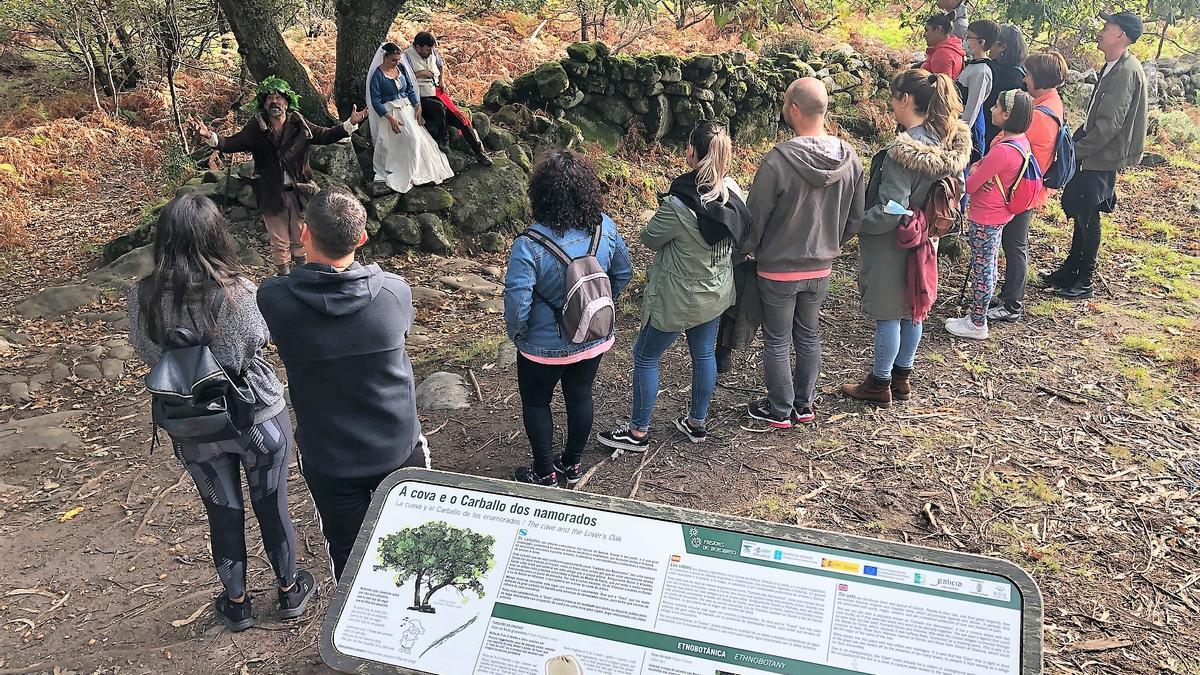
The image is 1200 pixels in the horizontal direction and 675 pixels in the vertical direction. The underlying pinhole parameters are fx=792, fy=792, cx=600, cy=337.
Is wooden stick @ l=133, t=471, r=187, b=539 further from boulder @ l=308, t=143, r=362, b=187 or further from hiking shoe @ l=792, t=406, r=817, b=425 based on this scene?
boulder @ l=308, t=143, r=362, b=187

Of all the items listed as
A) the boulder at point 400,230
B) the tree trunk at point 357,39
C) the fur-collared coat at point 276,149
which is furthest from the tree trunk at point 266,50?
the fur-collared coat at point 276,149

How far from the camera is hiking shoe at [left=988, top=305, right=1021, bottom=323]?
5934 mm

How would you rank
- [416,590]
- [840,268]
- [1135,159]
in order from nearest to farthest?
[416,590], [1135,159], [840,268]

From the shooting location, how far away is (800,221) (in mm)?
4055

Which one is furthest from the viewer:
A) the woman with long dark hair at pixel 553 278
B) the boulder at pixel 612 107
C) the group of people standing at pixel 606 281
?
the boulder at pixel 612 107

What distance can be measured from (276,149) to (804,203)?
409cm

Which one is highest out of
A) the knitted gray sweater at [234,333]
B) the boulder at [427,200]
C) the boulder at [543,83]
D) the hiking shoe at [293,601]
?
the knitted gray sweater at [234,333]

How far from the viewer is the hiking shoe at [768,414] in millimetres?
4656

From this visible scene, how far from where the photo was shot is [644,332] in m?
4.17

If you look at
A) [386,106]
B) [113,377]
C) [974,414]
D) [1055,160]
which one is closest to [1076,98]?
[1055,160]

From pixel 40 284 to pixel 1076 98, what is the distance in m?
13.7

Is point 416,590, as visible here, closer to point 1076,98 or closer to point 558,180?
point 558,180

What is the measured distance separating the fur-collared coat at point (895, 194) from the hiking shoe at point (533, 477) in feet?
6.60

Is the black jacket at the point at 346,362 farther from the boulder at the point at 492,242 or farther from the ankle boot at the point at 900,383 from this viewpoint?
the boulder at the point at 492,242
